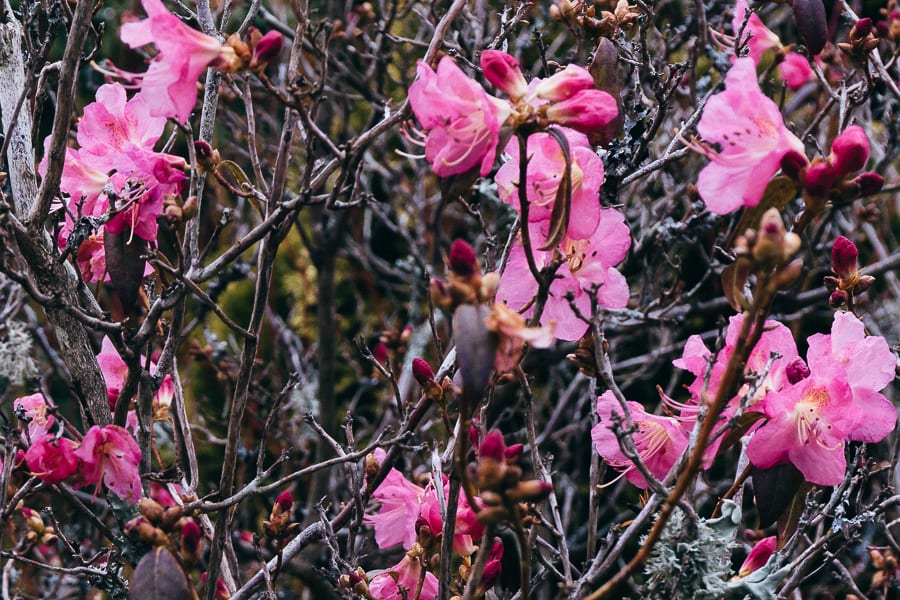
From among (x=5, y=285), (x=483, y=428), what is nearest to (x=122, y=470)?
(x=483, y=428)

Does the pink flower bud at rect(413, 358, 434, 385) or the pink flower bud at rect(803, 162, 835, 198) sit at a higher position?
the pink flower bud at rect(803, 162, 835, 198)

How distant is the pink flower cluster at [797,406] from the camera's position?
129cm

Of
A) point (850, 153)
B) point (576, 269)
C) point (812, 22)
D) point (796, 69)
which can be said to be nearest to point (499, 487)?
point (576, 269)

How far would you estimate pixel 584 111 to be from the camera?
1179 millimetres

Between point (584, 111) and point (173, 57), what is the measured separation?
21.1 inches

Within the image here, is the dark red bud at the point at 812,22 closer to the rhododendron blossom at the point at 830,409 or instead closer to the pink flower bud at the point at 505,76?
the rhododendron blossom at the point at 830,409

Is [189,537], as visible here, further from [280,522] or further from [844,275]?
[844,275]

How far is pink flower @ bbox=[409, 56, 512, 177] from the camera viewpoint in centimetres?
117

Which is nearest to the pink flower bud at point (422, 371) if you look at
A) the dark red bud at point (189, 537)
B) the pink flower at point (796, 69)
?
the dark red bud at point (189, 537)

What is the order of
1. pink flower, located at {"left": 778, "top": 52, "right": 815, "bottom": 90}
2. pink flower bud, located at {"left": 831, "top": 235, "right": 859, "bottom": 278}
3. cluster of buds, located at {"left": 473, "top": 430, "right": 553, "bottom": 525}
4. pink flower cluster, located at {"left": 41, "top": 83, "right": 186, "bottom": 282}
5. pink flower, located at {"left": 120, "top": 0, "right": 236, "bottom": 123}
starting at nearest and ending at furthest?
cluster of buds, located at {"left": 473, "top": 430, "right": 553, "bottom": 525} → pink flower, located at {"left": 120, "top": 0, "right": 236, "bottom": 123} → pink flower cluster, located at {"left": 41, "top": 83, "right": 186, "bottom": 282} → pink flower bud, located at {"left": 831, "top": 235, "right": 859, "bottom": 278} → pink flower, located at {"left": 778, "top": 52, "right": 815, "bottom": 90}

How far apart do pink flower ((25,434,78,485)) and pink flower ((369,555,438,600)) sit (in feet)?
1.70

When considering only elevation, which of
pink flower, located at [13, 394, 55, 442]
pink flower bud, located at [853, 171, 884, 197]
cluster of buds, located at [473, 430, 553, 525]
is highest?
pink flower bud, located at [853, 171, 884, 197]

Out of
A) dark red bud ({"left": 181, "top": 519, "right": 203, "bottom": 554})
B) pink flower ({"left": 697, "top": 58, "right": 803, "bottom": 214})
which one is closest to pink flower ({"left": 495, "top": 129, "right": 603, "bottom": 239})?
pink flower ({"left": 697, "top": 58, "right": 803, "bottom": 214})

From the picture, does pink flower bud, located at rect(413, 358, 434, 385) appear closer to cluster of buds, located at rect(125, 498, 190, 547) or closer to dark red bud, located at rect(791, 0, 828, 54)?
cluster of buds, located at rect(125, 498, 190, 547)
